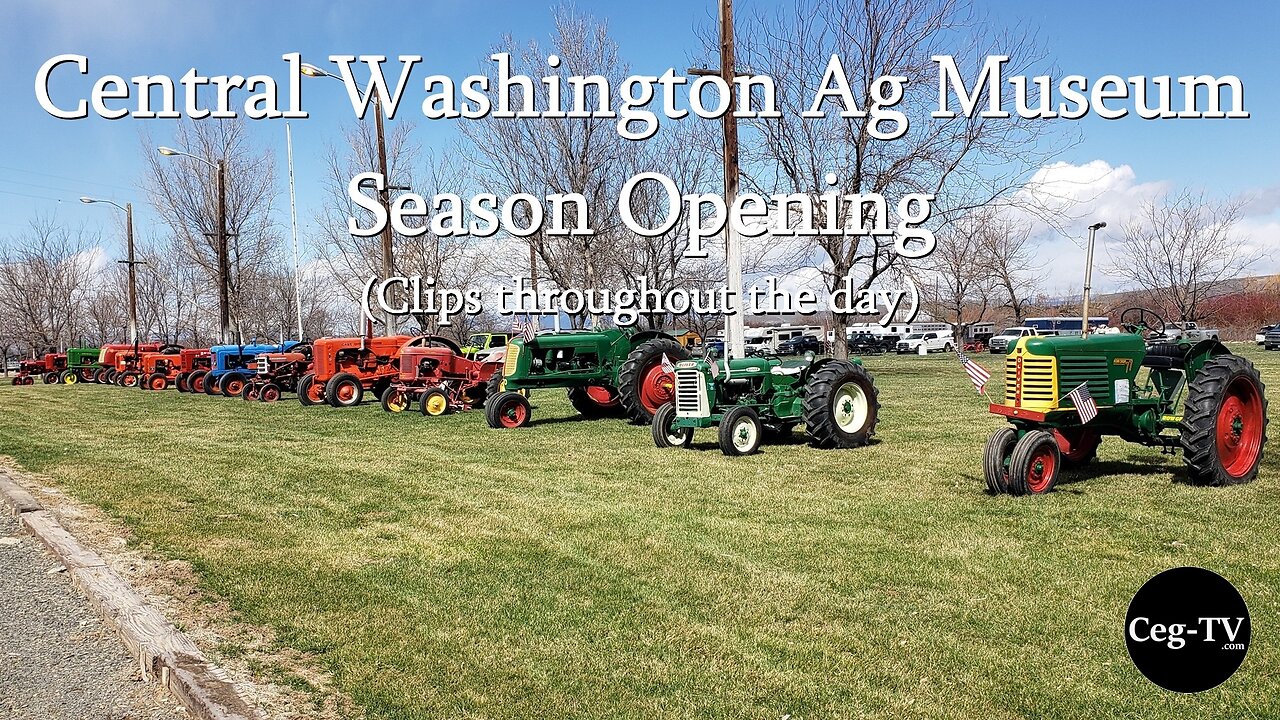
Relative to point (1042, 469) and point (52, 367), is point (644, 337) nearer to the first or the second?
point (1042, 469)

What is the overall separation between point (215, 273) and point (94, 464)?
34370 millimetres

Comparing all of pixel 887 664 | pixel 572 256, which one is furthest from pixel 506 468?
pixel 572 256

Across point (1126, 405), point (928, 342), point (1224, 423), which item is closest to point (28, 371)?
point (1126, 405)

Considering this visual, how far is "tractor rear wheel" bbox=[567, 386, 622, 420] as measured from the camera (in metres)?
14.9

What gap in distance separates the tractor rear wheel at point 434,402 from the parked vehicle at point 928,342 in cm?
4146

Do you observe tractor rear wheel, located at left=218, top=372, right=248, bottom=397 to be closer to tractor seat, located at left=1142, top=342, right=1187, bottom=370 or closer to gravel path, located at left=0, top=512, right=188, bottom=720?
gravel path, located at left=0, top=512, right=188, bottom=720

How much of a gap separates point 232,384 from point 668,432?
14.5 meters

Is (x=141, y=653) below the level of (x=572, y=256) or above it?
below

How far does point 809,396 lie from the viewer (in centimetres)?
1054

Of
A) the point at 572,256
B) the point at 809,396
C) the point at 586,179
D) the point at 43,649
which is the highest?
the point at 586,179

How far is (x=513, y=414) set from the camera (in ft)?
45.0

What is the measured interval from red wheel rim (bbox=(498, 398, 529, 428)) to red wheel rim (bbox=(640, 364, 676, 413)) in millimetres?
1711

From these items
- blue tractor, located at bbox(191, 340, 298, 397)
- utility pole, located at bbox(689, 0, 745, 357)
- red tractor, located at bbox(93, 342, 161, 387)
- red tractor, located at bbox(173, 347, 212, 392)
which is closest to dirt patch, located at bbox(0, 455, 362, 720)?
utility pole, located at bbox(689, 0, 745, 357)

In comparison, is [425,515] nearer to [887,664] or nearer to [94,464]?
[887,664]
